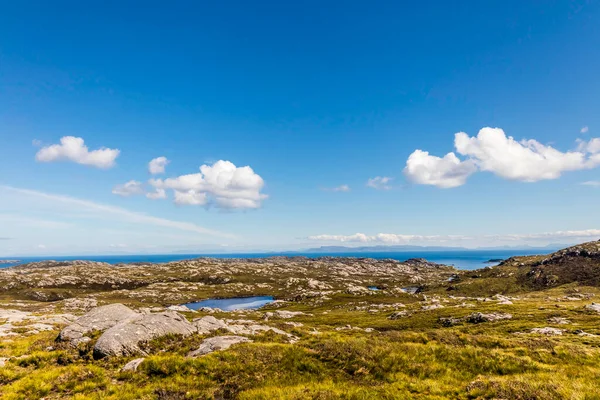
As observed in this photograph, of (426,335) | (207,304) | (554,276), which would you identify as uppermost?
(426,335)

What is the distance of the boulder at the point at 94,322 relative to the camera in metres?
24.2

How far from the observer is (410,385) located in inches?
575

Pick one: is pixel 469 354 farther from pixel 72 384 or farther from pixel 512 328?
pixel 512 328

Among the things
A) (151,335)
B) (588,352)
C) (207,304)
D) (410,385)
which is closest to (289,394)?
(410,385)

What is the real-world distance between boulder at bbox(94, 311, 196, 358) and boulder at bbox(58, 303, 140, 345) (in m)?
2.37

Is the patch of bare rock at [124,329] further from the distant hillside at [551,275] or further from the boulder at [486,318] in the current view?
the distant hillside at [551,275]

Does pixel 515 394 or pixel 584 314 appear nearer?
pixel 515 394

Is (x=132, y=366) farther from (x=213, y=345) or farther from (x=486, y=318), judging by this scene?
(x=486, y=318)

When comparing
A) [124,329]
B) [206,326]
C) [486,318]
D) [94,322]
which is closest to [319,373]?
[206,326]

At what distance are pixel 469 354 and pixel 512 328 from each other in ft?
177

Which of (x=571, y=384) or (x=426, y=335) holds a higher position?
(x=571, y=384)

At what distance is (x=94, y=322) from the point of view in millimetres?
28312

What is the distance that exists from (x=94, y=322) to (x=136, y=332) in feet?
28.8

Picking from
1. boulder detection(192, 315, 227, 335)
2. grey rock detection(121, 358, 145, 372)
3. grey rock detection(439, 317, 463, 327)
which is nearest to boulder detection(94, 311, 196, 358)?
boulder detection(192, 315, 227, 335)
